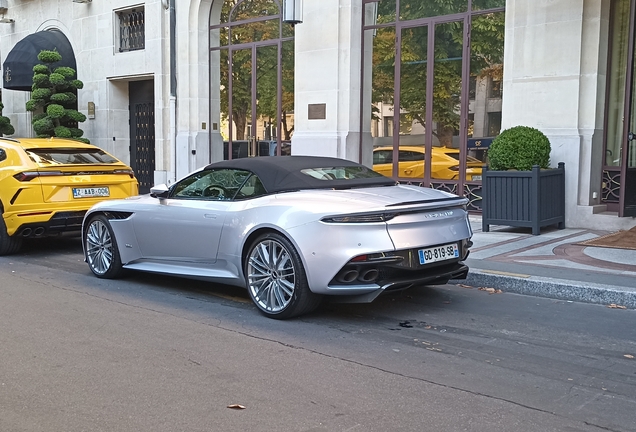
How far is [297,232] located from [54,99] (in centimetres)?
1504

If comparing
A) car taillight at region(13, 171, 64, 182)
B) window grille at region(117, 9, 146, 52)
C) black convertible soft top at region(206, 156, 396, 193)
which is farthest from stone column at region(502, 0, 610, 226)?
window grille at region(117, 9, 146, 52)

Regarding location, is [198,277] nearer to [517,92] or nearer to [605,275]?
[605,275]

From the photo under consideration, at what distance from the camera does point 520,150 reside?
1044 cm

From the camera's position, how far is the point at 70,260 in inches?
Answer: 382

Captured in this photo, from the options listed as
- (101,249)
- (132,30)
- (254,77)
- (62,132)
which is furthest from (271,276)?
(132,30)

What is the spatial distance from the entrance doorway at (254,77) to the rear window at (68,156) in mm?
5780

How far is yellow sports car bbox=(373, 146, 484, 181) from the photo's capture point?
12.7 metres

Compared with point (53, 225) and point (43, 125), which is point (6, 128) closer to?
point (43, 125)

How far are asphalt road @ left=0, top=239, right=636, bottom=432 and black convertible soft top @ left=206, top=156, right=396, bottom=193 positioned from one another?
1.14m

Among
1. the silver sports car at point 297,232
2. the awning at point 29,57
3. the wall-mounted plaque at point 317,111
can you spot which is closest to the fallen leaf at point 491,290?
the silver sports car at point 297,232

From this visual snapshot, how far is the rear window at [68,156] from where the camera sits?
1003cm

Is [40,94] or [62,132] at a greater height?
[40,94]

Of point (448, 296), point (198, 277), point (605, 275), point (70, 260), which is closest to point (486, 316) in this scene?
point (448, 296)

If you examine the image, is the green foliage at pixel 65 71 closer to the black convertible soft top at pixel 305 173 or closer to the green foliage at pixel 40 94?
the green foliage at pixel 40 94
